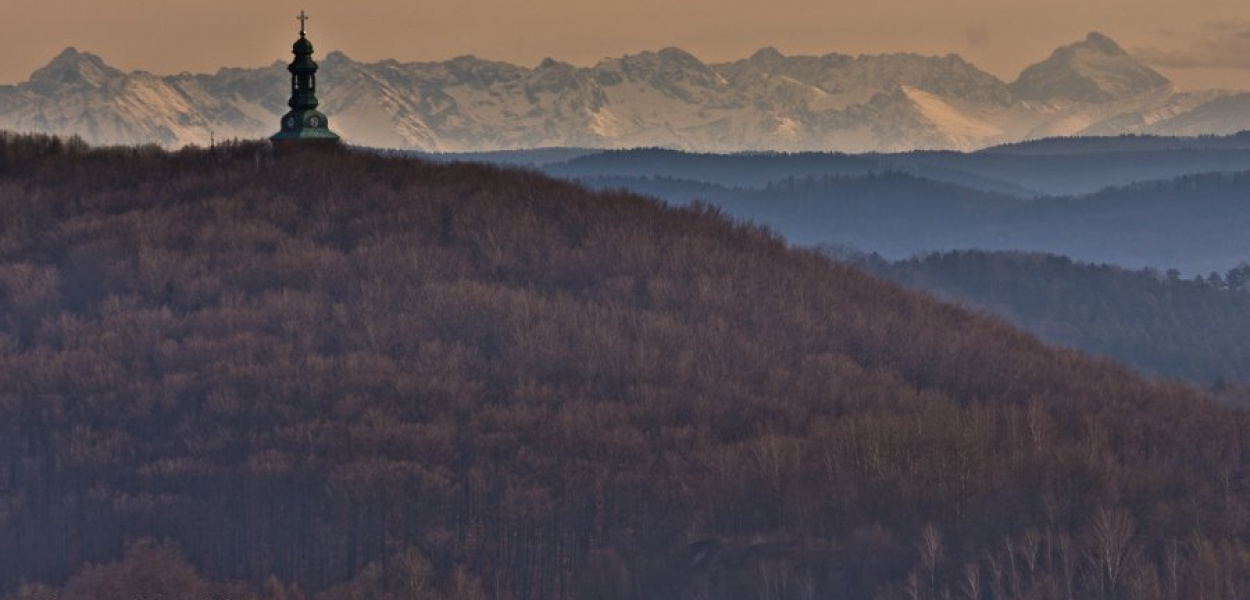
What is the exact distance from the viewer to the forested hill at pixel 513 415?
7356cm

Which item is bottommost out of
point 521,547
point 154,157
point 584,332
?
point 521,547

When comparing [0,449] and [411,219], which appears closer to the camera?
[0,449]

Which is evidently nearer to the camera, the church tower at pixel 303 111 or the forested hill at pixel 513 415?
the forested hill at pixel 513 415

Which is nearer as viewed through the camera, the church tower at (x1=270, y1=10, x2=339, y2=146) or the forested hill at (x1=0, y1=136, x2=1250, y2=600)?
the forested hill at (x1=0, y1=136, x2=1250, y2=600)

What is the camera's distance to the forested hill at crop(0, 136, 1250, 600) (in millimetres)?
73562

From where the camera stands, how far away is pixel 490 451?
82.4 meters

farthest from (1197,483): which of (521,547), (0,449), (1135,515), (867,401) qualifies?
(0,449)

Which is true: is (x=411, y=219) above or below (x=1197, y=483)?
above

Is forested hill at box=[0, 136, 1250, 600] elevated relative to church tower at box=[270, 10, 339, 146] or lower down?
lower down

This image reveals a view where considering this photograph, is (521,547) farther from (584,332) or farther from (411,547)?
(584,332)

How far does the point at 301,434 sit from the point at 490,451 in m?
7.64

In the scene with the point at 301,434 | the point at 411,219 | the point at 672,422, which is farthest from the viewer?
the point at 411,219

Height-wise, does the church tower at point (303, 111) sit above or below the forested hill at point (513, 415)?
above

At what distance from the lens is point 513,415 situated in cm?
8444
